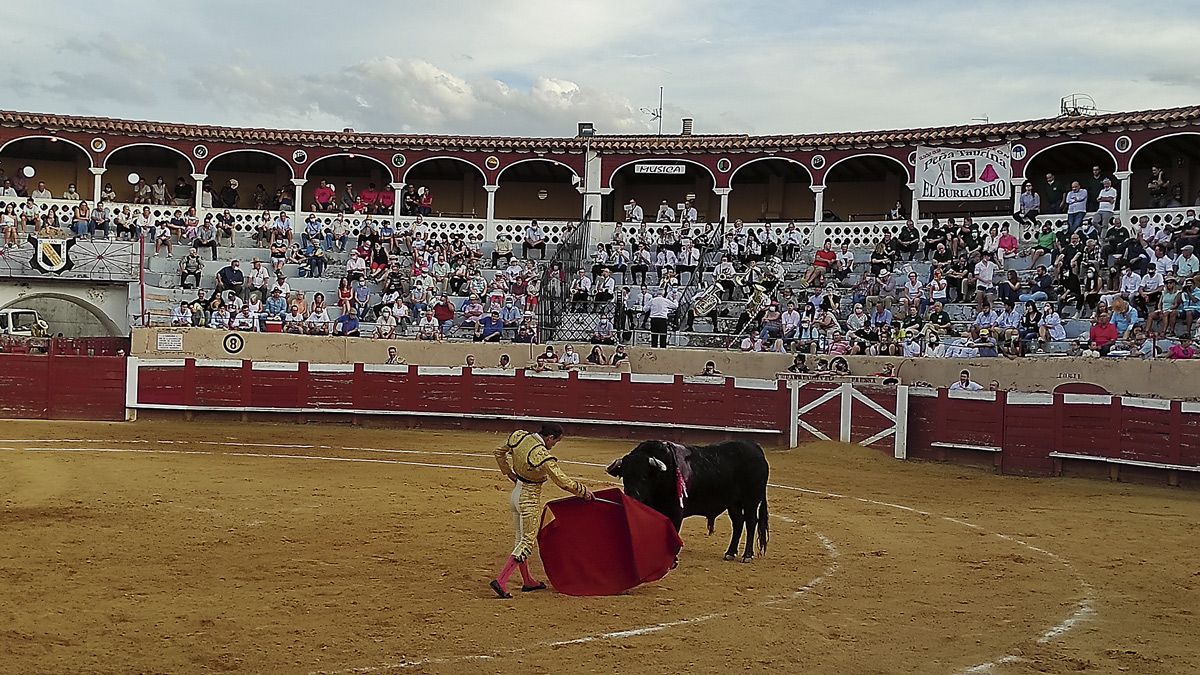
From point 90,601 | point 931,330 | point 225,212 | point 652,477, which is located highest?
point 225,212

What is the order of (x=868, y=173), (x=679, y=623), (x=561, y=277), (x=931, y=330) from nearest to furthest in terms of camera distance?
1. (x=679, y=623)
2. (x=931, y=330)
3. (x=561, y=277)
4. (x=868, y=173)

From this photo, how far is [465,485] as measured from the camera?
12109mm

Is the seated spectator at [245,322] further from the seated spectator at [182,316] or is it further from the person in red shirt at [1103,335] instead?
the person in red shirt at [1103,335]

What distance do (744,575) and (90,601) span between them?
11.8 feet

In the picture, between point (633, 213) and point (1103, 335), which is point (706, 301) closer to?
point (633, 213)

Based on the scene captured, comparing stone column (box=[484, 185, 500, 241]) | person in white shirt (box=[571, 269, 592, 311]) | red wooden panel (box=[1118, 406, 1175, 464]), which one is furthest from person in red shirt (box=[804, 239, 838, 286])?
red wooden panel (box=[1118, 406, 1175, 464])

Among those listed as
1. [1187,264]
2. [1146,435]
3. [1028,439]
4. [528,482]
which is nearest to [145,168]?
[1028,439]

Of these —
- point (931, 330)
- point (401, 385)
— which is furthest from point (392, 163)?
point (931, 330)

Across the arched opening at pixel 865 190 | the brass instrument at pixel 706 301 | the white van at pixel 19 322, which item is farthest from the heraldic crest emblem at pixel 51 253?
the arched opening at pixel 865 190

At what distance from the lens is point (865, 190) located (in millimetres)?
26125

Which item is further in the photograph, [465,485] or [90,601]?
[465,485]

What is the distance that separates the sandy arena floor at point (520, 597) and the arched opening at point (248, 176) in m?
15.0

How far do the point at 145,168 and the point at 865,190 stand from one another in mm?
14902

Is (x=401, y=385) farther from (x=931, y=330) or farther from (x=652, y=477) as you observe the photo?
(x=652, y=477)
